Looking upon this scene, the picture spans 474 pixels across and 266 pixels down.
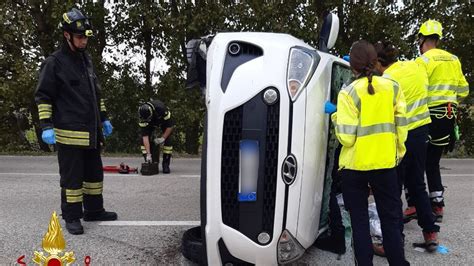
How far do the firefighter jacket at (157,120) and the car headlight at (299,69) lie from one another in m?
5.10

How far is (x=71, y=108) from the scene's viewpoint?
3801 mm

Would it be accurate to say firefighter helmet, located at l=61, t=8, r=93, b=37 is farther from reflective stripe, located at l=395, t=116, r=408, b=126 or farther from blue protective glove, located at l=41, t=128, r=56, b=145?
reflective stripe, located at l=395, t=116, r=408, b=126

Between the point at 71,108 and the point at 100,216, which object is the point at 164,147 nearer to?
the point at 100,216

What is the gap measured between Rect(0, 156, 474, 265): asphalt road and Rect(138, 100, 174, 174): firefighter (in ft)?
1.72

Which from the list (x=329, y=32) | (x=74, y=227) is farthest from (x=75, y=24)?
(x=329, y=32)

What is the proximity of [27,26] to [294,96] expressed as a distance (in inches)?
415

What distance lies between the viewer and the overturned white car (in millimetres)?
2531

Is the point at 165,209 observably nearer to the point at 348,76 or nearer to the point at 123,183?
the point at 123,183

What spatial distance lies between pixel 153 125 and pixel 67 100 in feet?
13.0

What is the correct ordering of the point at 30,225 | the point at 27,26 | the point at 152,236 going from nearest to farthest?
the point at 152,236 → the point at 30,225 → the point at 27,26

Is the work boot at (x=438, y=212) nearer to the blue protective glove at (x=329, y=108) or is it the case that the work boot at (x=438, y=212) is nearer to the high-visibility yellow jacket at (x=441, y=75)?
the high-visibility yellow jacket at (x=441, y=75)

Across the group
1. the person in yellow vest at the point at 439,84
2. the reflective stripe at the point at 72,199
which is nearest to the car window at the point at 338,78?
the person in yellow vest at the point at 439,84

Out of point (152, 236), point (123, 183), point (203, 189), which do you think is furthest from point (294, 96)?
point (123, 183)

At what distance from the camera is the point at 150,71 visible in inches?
480
